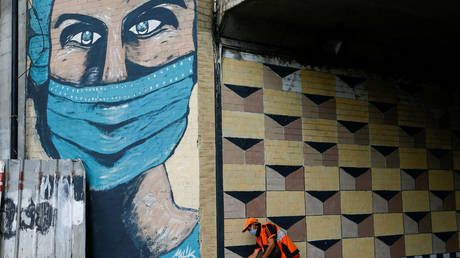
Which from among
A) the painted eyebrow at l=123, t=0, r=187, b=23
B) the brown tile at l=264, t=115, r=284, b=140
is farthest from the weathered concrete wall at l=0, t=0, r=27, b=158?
the brown tile at l=264, t=115, r=284, b=140

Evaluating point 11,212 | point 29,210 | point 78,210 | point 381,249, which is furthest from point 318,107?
point 11,212

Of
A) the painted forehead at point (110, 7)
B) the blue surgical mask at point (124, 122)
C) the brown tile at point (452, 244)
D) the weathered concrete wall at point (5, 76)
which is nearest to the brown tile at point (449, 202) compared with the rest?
the brown tile at point (452, 244)

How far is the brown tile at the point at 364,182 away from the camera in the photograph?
29.0 feet

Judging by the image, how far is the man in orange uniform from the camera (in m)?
7.26

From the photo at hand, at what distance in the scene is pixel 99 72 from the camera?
26.9 feet

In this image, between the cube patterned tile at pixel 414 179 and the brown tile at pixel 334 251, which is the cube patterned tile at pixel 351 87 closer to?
the cube patterned tile at pixel 414 179

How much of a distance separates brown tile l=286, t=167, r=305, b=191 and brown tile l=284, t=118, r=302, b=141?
505 millimetres

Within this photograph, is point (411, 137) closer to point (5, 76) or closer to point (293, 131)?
point (293, 131)

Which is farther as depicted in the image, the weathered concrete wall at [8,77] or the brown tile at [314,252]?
the weathered concrete wall at [8,77]

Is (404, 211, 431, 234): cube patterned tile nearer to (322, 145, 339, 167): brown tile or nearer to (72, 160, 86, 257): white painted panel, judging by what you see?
Result: (322, 145, 339, 167): brown tile

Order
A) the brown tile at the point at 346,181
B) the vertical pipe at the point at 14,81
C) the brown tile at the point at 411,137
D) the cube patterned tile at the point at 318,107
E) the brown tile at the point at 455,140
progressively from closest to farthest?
1. the cube patterned tile at the point at 318,107
2. the brown tile at the point at 346,181
3. the vertical pipe at the point at 14,81
4. the brown tile at the point at 411,137
5. the brown tile at the point at 455,140

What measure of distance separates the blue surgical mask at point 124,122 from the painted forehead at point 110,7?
2.81 ft

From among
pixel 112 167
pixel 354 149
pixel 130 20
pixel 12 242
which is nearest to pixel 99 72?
pixel 130 20

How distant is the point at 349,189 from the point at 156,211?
3290 millimetres
